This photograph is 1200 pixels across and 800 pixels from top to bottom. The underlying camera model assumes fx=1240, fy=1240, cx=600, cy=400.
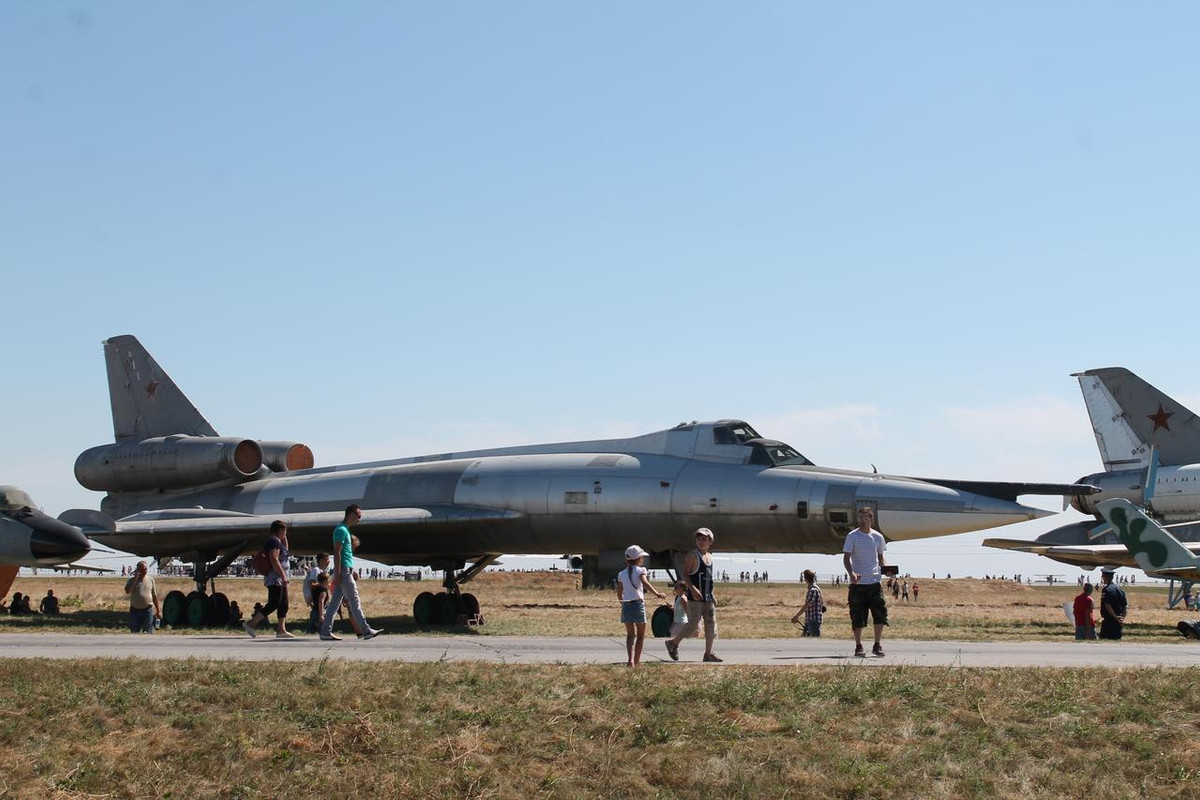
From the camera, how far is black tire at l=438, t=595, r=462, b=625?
25281mm

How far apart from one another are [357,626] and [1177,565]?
18.1 meters

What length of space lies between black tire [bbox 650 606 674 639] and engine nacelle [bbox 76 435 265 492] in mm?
12666

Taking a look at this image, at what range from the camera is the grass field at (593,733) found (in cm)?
955

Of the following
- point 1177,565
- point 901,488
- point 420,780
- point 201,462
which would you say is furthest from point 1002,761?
point 201,462

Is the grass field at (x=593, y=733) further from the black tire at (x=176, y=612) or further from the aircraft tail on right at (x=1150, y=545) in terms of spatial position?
the aircraft tail on right at (x=1150, y=545)

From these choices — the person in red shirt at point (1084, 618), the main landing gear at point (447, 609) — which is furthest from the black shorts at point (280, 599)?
the person in red shirt at point (1084, 618)

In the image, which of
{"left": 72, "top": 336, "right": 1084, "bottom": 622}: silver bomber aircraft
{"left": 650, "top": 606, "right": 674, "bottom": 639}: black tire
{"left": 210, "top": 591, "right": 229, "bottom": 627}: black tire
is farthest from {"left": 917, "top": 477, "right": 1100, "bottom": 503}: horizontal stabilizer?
{"left": 210, "top": 591, "right": 229, "bottom": 627}: black tire

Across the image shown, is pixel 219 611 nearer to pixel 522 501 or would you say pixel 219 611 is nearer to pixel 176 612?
pixel 176 612

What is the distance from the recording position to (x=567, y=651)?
47.3 feet

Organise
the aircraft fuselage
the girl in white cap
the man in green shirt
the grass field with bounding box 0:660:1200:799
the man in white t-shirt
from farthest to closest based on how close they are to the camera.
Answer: the aircraft fuselage → the man in green shirt → the man in white t-shirt → the girl in white cap → the grass field with bounding box 0:660:1200:799

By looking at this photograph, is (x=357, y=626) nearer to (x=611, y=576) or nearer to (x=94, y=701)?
(x=94, y=701)

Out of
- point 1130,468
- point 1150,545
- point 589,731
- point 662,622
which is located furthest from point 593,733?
point 1130,468

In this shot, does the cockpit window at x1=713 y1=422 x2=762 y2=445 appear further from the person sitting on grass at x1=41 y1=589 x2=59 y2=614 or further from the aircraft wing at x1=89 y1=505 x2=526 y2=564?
the person sitting on grass at x1=41 y1=589 x2=59 y2=614

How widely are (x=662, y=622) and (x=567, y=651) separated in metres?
5.40
